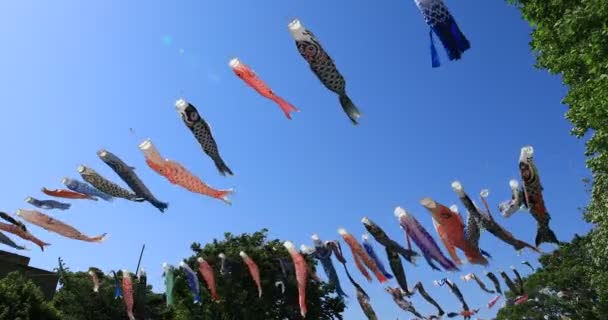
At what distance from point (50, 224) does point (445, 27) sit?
41.3 feet

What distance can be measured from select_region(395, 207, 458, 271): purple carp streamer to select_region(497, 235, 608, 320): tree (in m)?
25.5

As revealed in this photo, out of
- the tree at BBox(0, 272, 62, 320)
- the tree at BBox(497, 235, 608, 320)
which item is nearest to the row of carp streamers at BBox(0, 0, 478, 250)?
the tree at BBox(0, 272, 62, 320)

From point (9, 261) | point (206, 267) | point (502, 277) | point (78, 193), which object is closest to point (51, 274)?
point (9, 261)

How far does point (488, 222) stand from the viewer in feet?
35.8

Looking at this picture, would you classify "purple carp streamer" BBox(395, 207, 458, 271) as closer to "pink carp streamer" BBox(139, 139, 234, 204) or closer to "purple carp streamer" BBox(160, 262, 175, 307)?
"pink carp streamer" BBox(139, 139, 234, 204)

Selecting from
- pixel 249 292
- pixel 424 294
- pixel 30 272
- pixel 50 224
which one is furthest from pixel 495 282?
pixel 30 272

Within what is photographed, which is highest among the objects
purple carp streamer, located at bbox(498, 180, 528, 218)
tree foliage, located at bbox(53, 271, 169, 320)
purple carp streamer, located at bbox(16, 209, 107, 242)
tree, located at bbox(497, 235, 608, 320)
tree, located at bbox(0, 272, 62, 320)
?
tree, located at bbox(497, 235, 608, 320)

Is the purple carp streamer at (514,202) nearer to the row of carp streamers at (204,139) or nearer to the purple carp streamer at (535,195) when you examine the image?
the purple carp streamer at (535,195)

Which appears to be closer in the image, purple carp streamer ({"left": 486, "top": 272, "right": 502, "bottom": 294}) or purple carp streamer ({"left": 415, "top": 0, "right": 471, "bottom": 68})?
purple carp streamer ({"left": 415, "top": 0, "right": 471, "bottom": 68})

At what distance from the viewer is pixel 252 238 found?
29.2m

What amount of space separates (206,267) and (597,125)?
62.8 feet

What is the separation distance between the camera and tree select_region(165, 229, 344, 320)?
85.8 feet

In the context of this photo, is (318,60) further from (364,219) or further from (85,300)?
(85,300)

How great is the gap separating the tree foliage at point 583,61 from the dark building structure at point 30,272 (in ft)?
97.9
